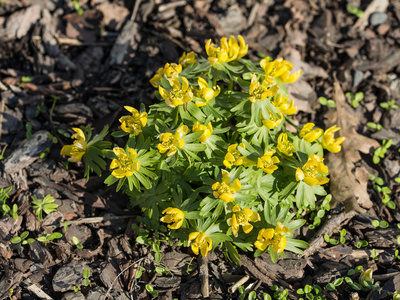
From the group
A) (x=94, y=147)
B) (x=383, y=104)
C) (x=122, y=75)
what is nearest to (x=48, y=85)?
(x=122, y=75)

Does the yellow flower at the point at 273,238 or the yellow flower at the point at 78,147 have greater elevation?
the yellow flower at the point at 78,147

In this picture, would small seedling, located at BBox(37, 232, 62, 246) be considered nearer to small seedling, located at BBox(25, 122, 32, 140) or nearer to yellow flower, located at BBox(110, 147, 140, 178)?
yellow flower, located at BBox(110, 147, 140, 178)

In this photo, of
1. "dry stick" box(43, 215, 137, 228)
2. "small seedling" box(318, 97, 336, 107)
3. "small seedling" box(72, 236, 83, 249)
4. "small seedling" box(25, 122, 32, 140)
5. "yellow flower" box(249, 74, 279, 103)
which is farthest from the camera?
"small seedling" box(318, 97, 336, 107)

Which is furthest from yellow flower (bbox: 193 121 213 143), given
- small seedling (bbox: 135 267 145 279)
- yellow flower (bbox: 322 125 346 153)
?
small seedling (bbox: 135 267 145 279)

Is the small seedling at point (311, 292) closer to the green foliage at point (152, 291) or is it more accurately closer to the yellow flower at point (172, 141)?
the green foliage at point (152, 291)

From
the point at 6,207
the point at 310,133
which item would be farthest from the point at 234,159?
the point at 6,207

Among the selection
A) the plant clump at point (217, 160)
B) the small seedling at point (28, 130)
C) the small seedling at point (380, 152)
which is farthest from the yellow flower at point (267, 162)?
the small seedling at point (28, 130)

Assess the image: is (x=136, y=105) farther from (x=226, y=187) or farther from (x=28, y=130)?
(x=226, y=187)
